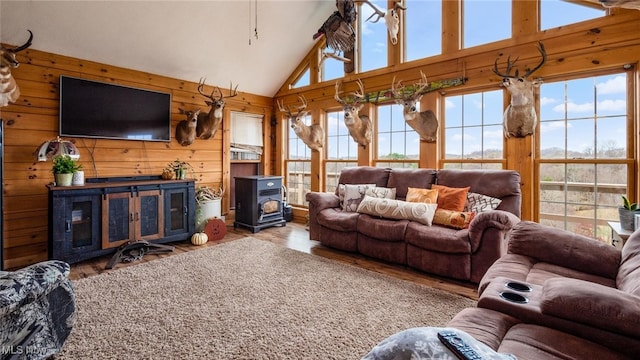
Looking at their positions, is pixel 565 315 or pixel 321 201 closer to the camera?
pixel 565 315

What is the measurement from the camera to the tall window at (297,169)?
18.8 ft

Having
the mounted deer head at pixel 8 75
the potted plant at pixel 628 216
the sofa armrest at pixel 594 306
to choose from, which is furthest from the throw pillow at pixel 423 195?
the mounted deer head at pixel 8 75

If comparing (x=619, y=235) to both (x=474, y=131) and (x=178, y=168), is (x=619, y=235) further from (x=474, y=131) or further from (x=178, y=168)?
(x=178, y=168)

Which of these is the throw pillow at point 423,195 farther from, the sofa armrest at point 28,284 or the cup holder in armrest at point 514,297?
the sofa armrest at point 28,284

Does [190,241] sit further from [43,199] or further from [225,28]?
[225,28]

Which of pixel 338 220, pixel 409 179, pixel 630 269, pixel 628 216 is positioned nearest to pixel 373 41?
pixel 409 179

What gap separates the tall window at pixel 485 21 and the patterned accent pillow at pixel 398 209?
7.52 ft

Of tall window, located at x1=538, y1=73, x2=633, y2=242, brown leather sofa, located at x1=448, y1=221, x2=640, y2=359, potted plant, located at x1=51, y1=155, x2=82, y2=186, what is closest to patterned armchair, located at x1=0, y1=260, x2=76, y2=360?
brown leather sofa, located at x1=448, y1=221, x2=640, y2=359

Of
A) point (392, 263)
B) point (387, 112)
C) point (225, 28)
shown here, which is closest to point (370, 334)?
point (392, 263)

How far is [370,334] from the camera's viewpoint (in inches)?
75.8

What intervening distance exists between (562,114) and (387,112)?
218 centimetres

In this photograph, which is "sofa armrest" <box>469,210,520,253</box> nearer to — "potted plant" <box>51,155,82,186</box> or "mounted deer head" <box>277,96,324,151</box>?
"mounted deer head" <box>277,96,324,151</box>

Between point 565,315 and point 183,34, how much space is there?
489 cm

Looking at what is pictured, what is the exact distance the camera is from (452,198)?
323cm
